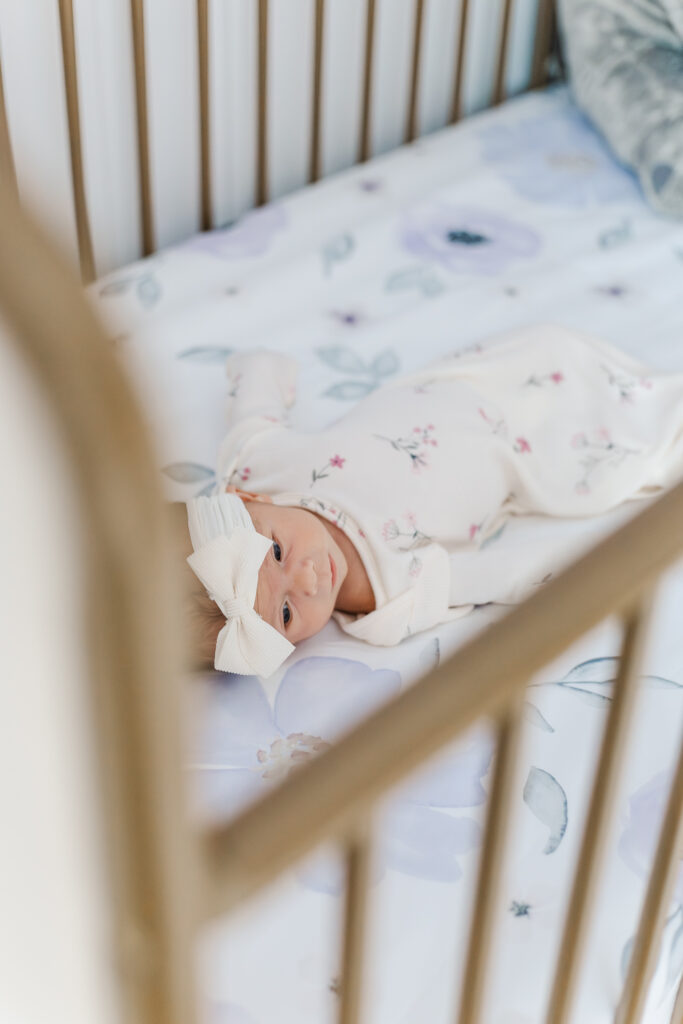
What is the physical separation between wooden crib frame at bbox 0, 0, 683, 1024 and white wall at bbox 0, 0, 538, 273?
92 centimetres

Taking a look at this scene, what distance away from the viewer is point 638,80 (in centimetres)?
164

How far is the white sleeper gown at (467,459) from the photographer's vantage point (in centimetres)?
102

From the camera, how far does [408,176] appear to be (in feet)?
5.41

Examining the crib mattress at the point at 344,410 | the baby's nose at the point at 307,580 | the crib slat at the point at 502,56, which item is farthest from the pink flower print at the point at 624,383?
the crib slat at the point at 502,56

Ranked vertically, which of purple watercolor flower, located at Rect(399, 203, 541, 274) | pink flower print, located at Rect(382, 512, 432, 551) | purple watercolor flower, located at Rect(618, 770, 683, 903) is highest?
purple watercolor flower, located at Rect(399, 203, 541, 274)

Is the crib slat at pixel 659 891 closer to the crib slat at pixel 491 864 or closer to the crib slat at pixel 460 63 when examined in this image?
the crib slat at pixel 491 864

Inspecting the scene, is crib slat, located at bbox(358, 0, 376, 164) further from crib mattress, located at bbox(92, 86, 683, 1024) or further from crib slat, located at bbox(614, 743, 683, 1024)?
crib slat, located at bbox(614, 743, 683, 1024)

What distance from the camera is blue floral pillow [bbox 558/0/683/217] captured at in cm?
158

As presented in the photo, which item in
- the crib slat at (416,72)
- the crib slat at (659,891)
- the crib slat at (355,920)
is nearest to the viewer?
the crib slat at (355,920)

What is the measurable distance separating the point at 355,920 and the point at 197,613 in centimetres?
45

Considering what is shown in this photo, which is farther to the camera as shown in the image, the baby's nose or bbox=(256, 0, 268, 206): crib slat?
bbox=(256, 0, 268, 206): crib slat

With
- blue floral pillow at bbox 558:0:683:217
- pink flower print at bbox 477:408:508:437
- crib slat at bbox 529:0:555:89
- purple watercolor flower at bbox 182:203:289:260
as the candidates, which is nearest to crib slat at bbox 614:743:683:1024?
pink flower print at bbox 477:408:508:437

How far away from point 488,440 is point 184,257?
55 centimetres

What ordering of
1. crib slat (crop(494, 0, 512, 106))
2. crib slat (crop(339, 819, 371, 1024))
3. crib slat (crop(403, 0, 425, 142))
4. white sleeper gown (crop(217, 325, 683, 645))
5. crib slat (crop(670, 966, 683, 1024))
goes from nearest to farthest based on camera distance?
crib slat (crop(339, 819, 371, 1024)), crib slat (crop(670, 966, 683, 1024)), white sleeper gown (crop(217, 325, 683, 645)), crib slat (crop(403, 0, 425, 142)), crib slat (crop(494, 0, 512, 106))
